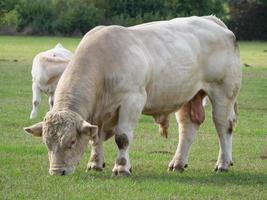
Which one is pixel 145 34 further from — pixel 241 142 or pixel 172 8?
pixel 172 8

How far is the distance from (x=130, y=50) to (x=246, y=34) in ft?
233

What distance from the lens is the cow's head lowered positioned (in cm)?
1064

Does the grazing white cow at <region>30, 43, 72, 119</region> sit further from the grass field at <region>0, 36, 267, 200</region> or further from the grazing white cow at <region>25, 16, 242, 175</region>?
the grazing white cow at <region>25, 16, 242, 175</region>

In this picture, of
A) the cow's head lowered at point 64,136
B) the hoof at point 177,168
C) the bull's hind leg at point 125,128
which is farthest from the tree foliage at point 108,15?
the cow's head lowered at point 64,136

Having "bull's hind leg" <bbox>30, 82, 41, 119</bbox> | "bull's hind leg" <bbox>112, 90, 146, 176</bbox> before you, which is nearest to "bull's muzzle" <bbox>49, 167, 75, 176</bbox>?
"bull's hind leg" <bbox>112, 90, 146, 176</bbox>

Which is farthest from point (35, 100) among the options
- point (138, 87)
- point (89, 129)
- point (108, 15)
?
point (108, 15)

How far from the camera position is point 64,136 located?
10641 millimetres

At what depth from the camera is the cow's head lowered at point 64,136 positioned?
34.9 ft

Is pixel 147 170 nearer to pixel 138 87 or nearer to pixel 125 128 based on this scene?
pixel 125 128

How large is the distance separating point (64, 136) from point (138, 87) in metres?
1.42

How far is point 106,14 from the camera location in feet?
275

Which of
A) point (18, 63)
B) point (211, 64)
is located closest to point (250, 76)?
point (18, 63)

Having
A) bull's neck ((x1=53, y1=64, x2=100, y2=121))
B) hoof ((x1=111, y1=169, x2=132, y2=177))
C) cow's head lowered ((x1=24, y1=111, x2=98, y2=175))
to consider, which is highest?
bull's neck ((x1=53, y1=64, x2=100, y2=121))

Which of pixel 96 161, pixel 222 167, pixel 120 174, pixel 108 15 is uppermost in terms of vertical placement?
pixel 120 174
